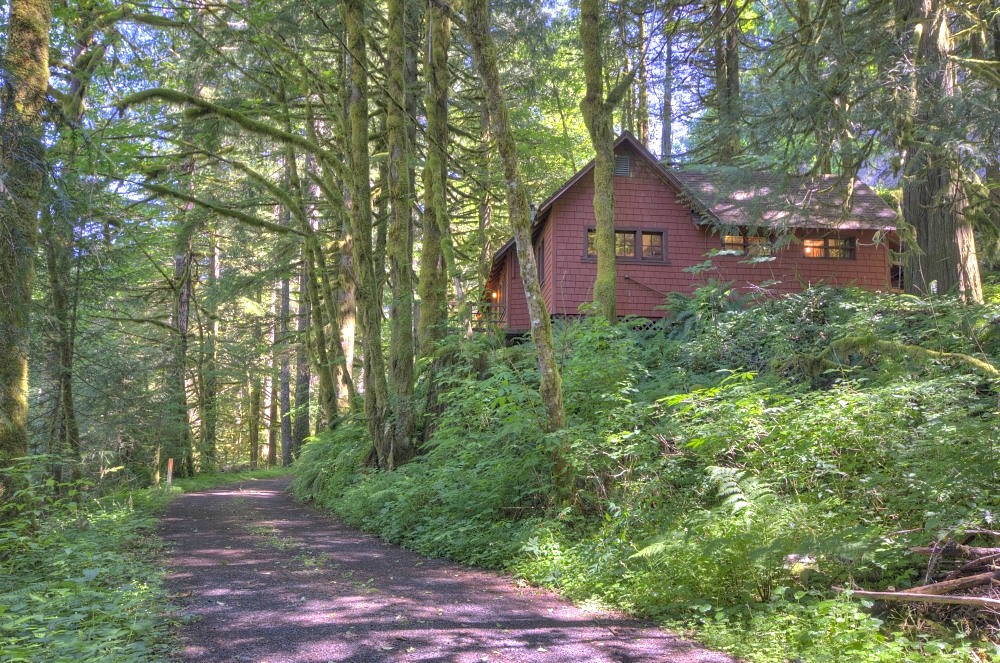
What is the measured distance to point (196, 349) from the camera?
2616 centimetres

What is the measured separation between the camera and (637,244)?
838 inches

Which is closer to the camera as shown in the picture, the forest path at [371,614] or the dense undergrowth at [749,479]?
the forest path at [371,614]

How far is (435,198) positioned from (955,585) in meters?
11.6

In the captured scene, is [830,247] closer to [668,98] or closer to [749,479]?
Answer: [668,98]

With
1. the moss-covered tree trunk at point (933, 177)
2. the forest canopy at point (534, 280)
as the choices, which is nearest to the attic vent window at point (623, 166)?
the forest canopy at point (534, 280)

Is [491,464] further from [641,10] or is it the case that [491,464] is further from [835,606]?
[641,10]

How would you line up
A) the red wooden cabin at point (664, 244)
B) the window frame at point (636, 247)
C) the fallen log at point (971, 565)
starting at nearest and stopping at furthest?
the fallen log at point (971, 565) < the red wooden cabin at point (664, 244) < the window frame at point (636, 247)

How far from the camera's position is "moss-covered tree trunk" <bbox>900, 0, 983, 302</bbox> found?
36.0 feet

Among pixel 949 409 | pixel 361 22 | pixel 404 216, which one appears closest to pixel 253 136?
pixel 361 22

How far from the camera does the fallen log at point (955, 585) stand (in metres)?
4.83

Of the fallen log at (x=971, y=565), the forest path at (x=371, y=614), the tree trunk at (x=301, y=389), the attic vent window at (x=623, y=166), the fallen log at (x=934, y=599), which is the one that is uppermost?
the attic vent window at (x=623, y=166)

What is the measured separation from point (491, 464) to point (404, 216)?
683 cm

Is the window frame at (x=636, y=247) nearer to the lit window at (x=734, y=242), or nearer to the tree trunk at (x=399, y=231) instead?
the lit window at (x=734, y=242)

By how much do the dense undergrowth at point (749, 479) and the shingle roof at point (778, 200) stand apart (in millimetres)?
1887
